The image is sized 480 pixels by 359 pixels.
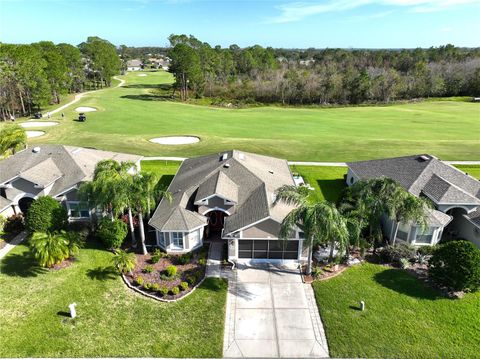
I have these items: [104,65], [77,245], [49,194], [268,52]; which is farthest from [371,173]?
[268,52]

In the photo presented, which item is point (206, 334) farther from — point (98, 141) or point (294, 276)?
point (98, 141)

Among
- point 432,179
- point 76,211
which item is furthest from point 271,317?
point 432,179

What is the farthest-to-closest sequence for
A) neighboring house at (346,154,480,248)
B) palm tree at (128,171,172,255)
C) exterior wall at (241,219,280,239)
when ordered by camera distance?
neighboring house at (346,154,480,248) → exterior wall at (241,219,280,239) → palm tree at (128,171,172,255)

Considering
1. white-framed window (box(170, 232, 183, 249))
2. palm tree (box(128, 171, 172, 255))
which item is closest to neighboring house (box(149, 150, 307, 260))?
white-framed window (box(170, 232, 183, 249))

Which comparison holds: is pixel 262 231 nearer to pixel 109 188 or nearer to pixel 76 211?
pixel 109 188

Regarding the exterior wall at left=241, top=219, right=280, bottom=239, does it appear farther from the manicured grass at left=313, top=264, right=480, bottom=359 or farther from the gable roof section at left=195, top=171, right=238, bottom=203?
the manicured grass at left=313, top=264, right=480, bottom=359

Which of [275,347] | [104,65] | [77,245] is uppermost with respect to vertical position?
[104,65]
